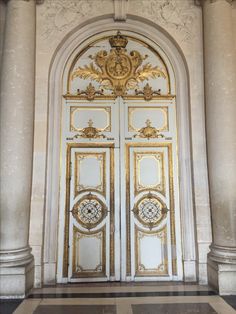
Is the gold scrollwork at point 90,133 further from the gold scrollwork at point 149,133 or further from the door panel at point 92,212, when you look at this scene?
the gold scrollwork at point 149,133

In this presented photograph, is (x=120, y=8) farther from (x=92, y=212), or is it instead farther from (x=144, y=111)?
(x=92, y=212)

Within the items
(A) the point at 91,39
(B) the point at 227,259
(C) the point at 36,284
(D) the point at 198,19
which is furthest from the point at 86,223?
(D) the point at 198,19

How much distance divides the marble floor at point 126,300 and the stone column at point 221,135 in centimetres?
37

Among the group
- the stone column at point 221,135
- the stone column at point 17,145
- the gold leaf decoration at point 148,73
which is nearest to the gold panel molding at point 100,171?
the stone column at point 17,145

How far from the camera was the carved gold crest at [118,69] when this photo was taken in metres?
4.79

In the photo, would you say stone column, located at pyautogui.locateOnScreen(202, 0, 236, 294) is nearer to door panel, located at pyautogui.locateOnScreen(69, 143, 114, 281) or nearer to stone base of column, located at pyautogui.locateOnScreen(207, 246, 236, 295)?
stone base of column, located at pyautogui.locateOnScreen(207, 246, 236, 295)

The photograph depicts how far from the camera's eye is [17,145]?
153 inches

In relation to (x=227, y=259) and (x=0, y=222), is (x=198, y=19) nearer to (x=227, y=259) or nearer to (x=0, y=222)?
(x=227, y=259)

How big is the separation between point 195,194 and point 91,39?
3.02 m

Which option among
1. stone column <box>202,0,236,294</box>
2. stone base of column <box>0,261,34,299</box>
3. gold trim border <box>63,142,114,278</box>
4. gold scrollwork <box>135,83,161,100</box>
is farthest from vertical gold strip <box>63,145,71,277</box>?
stone column <box>202,0,236,294</box>

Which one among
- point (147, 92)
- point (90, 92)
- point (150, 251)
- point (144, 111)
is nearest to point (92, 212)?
point (150, 251)

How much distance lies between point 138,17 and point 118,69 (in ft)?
2.91

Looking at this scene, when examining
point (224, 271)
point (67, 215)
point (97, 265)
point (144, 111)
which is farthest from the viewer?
point (144, 111)

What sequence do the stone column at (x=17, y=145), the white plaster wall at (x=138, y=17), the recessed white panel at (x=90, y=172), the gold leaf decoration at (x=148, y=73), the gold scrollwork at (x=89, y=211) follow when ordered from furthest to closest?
the gold leaf decoration at (x=148, y=73) → the recessed white panel at (x=90, y=172) → the gold scrollwork at (x=89, y=211) → the white plaster wall at (x=138, y=17) → the stone column at (x=17, y=145)
